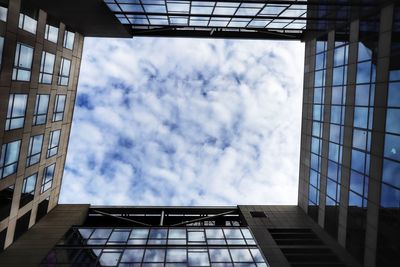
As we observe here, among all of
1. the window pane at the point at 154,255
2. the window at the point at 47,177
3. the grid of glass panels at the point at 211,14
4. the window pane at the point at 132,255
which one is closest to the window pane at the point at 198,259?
the window pane at the point at 154,255

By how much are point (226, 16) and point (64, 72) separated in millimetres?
15611

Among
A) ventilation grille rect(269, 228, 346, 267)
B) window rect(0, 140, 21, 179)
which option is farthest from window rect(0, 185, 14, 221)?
ventilation grille rect(269, 228, 346, 267)

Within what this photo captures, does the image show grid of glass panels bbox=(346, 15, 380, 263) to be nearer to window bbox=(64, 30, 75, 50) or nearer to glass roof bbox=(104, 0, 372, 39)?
glass roof bbox=(104, 0, 372, 39)

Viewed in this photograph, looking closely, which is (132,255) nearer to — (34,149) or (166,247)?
(166,247)

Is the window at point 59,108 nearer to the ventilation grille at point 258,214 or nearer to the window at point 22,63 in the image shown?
the window at point 22,63

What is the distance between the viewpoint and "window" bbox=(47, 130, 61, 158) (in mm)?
30938

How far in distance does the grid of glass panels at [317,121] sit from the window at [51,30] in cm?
2295

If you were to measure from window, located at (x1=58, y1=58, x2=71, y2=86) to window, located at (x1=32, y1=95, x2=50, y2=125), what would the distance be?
9.00 ft

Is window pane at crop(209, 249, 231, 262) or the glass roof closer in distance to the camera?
window pane at crop(209, 249, 231, 262)

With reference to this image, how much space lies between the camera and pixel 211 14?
29594mm

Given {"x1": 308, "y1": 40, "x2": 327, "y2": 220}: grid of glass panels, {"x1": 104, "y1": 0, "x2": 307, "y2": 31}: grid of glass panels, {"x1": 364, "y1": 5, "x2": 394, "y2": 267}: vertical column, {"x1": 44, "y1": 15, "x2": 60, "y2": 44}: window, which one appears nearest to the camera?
{"x1": 364, "y1": 5, "x2": 394, "y2": 267}: vertical column

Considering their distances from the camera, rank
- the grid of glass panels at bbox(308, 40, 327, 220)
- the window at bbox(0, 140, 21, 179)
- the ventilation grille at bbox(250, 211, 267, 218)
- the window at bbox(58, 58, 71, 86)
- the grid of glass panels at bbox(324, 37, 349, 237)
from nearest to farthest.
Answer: the window at bbox(0, 140, 21, 179) < the grid of glass panels at bbox(324, 37, 349, 237) < the grid of glass panels at bbox(308, 40, 327, 220) < the window at bbox(58, 58, 71, 86) < the ventilation grille at bbox(250, 211, 267, 218)

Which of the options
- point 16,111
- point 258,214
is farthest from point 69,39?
point 258,214

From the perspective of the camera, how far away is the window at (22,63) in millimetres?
21969
